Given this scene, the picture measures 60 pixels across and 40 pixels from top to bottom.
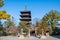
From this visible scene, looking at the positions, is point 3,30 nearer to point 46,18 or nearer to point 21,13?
point 46,18

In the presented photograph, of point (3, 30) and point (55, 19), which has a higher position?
point (55, 19)

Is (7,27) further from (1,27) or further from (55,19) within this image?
(55,19)

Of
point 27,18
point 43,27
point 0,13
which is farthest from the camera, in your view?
point 27,18

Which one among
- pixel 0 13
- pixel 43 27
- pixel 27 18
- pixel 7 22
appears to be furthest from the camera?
pixel 27 18

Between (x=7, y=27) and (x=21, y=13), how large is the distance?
16.0 meters

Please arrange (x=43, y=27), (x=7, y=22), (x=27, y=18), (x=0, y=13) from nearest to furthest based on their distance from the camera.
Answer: (x=0, y=13), (x=43, y=27), (x=7, y=22), (x=27, y=18)

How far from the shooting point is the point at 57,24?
2962 cm

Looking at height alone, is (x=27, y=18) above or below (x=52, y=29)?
above

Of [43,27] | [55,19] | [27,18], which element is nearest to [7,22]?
[43,27]

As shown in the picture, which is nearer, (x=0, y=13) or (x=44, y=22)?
(x=0, y=13)

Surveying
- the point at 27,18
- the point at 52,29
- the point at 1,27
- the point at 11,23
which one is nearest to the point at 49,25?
the point at 52,29

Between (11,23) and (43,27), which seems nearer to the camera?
(43,27)

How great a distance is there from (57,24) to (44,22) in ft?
Result: 13.2

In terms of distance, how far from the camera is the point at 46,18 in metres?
27.7
